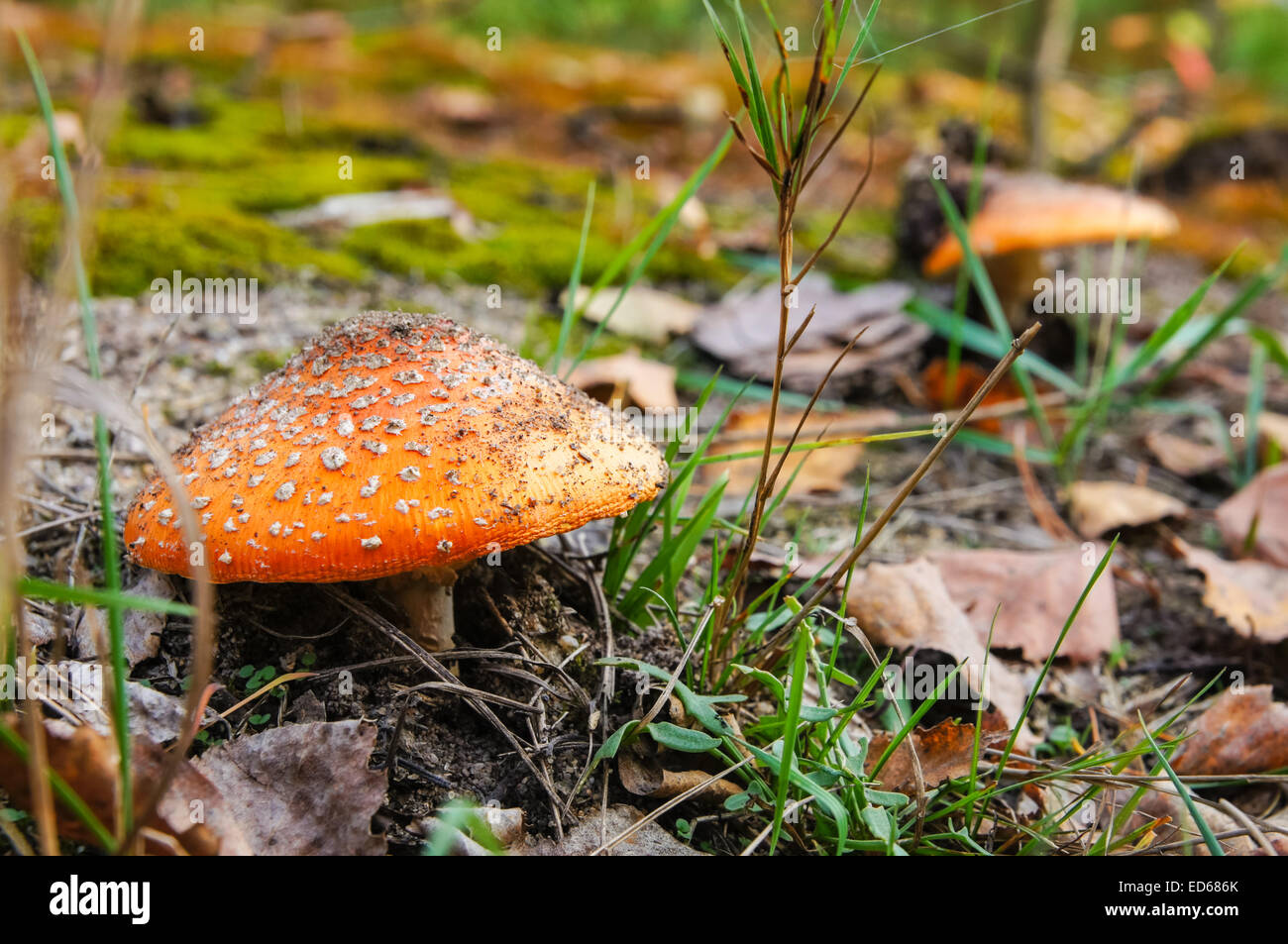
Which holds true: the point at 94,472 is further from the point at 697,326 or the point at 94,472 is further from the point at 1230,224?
the point at 1230,224

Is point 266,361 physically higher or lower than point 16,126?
lower

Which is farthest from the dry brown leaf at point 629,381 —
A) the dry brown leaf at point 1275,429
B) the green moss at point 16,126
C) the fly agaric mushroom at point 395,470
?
the green moss at point 16,126

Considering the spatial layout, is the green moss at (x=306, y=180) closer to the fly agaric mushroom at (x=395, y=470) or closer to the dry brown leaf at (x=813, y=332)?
the dry brown leaf at (x=813, y=332)

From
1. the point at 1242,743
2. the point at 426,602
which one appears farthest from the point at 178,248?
the point at 1242,743

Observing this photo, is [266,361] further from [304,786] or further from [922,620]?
[922,620]

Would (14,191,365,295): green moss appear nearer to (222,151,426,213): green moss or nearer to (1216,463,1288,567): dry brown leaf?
(222,151,426,213): green moss
